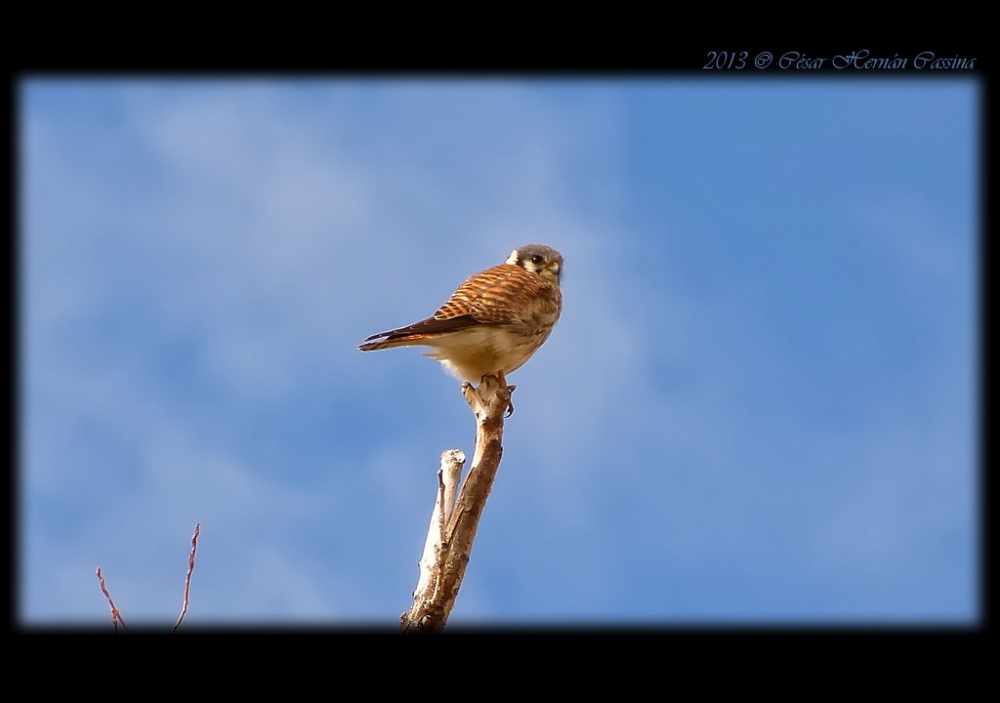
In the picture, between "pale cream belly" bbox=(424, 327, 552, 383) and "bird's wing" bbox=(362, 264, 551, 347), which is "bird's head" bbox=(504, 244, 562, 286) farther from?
"pale cream belly" bbox=(424, 327, 552, 383)

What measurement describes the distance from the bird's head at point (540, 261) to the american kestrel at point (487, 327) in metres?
0.41

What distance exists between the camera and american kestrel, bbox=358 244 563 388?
15.9 ft

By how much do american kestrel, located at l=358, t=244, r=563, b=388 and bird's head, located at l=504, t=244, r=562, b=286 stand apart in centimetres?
41

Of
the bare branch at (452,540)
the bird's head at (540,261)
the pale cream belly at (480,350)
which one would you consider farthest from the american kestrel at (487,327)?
the bare branch at (452,540)

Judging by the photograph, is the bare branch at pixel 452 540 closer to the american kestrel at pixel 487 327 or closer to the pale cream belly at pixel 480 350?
the american kestrel at pixel 487 327

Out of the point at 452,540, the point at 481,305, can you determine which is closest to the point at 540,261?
the point at 481,305

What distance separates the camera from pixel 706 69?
3889mm

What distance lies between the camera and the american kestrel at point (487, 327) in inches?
190

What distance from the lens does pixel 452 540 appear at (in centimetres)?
363

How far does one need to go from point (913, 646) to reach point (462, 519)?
194 centimetres

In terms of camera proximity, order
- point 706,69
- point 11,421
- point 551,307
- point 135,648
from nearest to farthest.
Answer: point 135,648
point 11,421
point 706,69
point 551,307

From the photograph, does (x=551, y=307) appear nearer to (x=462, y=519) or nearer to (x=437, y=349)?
(x=437, y=349)

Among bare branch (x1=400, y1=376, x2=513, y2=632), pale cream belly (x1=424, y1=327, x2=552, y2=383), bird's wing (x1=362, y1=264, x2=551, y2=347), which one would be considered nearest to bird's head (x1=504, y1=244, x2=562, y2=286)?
bird's wing (x1=362, y1=264, x2=551, y2=347)

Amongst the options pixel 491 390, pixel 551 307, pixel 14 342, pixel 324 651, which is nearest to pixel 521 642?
pixel 324 651
